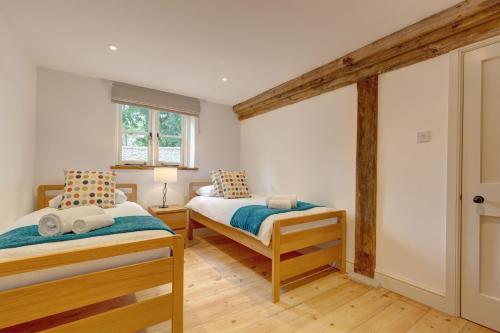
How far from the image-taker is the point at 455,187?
1.71 m

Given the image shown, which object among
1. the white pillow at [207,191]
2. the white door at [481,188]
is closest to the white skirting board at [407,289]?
the white door at [481,188]

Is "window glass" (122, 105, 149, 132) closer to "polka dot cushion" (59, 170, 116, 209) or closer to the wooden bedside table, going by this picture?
"polka dot cushion" (59, 170, 116, 209)

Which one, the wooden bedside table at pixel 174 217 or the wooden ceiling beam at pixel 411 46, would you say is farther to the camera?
the wooden bedside table at pixel 174 217

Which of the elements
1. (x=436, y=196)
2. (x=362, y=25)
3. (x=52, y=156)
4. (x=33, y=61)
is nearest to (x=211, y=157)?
(x=52, y=156)

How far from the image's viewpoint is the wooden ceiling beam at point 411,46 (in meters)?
1.56

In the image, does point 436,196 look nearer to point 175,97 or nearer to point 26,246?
point 26,246

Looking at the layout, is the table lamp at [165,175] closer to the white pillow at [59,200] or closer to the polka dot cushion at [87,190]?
the white pillow at [59,200]

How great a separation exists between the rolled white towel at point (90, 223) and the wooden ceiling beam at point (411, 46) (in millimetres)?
2532

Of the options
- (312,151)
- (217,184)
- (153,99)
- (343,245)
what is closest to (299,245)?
(343,245)

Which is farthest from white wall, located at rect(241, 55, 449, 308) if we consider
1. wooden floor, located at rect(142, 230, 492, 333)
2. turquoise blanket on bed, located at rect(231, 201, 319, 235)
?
turquoise blanket on bed, located at rect(231, 201, 319, 235)

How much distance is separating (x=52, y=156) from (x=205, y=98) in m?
2.17

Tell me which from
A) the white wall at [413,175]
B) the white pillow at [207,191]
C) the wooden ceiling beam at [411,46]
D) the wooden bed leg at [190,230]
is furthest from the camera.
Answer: the wooden bed leg at [190,230]

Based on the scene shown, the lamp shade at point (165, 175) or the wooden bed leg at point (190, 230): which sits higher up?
the lamp shade at point (165, 175)

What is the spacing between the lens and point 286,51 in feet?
7.36
